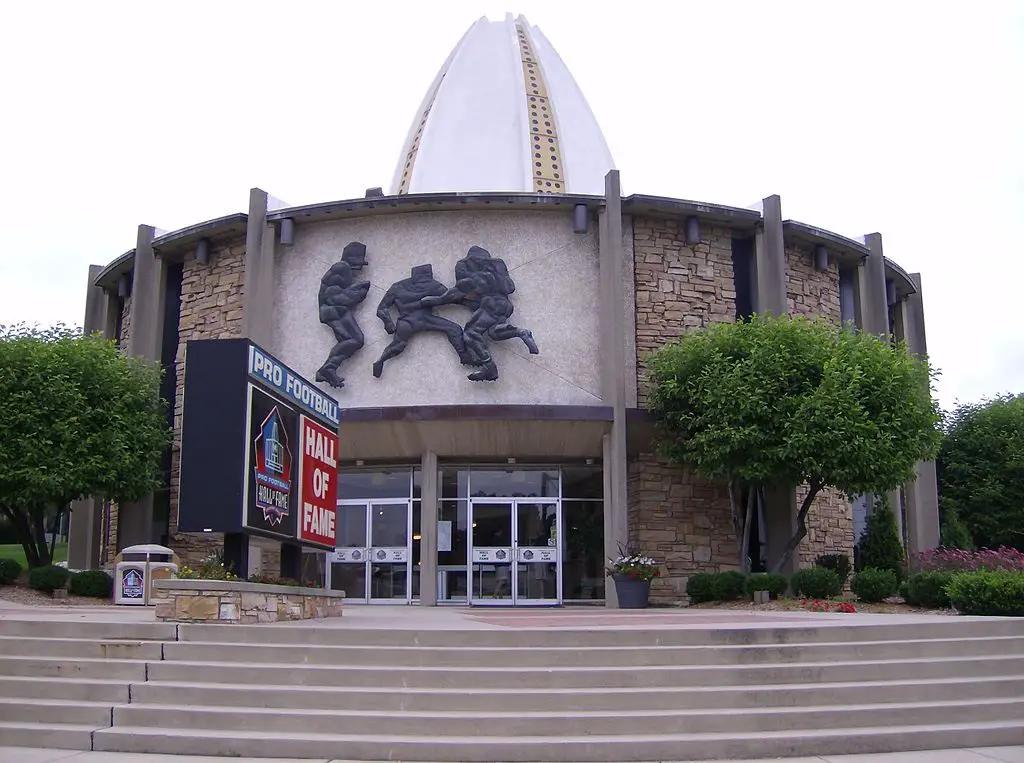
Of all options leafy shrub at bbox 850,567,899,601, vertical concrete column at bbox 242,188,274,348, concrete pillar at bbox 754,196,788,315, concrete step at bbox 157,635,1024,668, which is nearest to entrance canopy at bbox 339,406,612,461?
vertical concrete column at bbox 242,188,274,348

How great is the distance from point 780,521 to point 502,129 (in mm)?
16628

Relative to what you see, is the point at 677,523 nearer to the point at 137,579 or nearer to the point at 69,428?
the point at 137,579

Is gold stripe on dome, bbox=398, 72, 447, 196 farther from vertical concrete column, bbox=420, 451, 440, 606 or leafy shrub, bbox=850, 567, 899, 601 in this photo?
leafy shrub, bbox=850, 567, 899, 601

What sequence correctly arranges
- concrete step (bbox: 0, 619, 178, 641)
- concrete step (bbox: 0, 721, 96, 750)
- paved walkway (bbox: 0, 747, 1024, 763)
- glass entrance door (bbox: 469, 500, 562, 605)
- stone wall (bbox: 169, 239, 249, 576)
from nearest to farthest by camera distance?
1. paved walkway (bbox: 0, 747, 1024, 763)
2. concrete step (bbox: 0, 721, 96, 750)
3. concrete step (bbox: 0, 619, 178, 641)
4. glass entrance door (bbox: 469, 500, 562, 605)
5. stone wall (bbox: 169, 239, 249, 576)

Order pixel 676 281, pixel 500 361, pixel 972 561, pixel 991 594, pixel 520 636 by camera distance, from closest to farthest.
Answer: pixel 520 636, pixel 991 594, pixel 972 561, pixel 500 361, pixel 676 281

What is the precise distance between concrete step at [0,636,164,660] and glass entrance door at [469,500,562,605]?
13.7 meters

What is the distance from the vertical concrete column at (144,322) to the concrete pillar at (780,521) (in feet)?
48.1

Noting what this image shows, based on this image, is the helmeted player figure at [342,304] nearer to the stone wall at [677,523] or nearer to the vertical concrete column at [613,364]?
the vertical concrete column at [613,364]

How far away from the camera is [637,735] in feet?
28.2

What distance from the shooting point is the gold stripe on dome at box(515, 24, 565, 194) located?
1294 inches

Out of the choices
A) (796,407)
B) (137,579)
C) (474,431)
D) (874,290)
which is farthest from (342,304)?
(874,290)

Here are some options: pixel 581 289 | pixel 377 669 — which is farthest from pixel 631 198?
pixel 377 669

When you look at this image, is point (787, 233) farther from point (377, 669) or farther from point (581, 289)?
point (377, 669)

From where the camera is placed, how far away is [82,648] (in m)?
10.1
